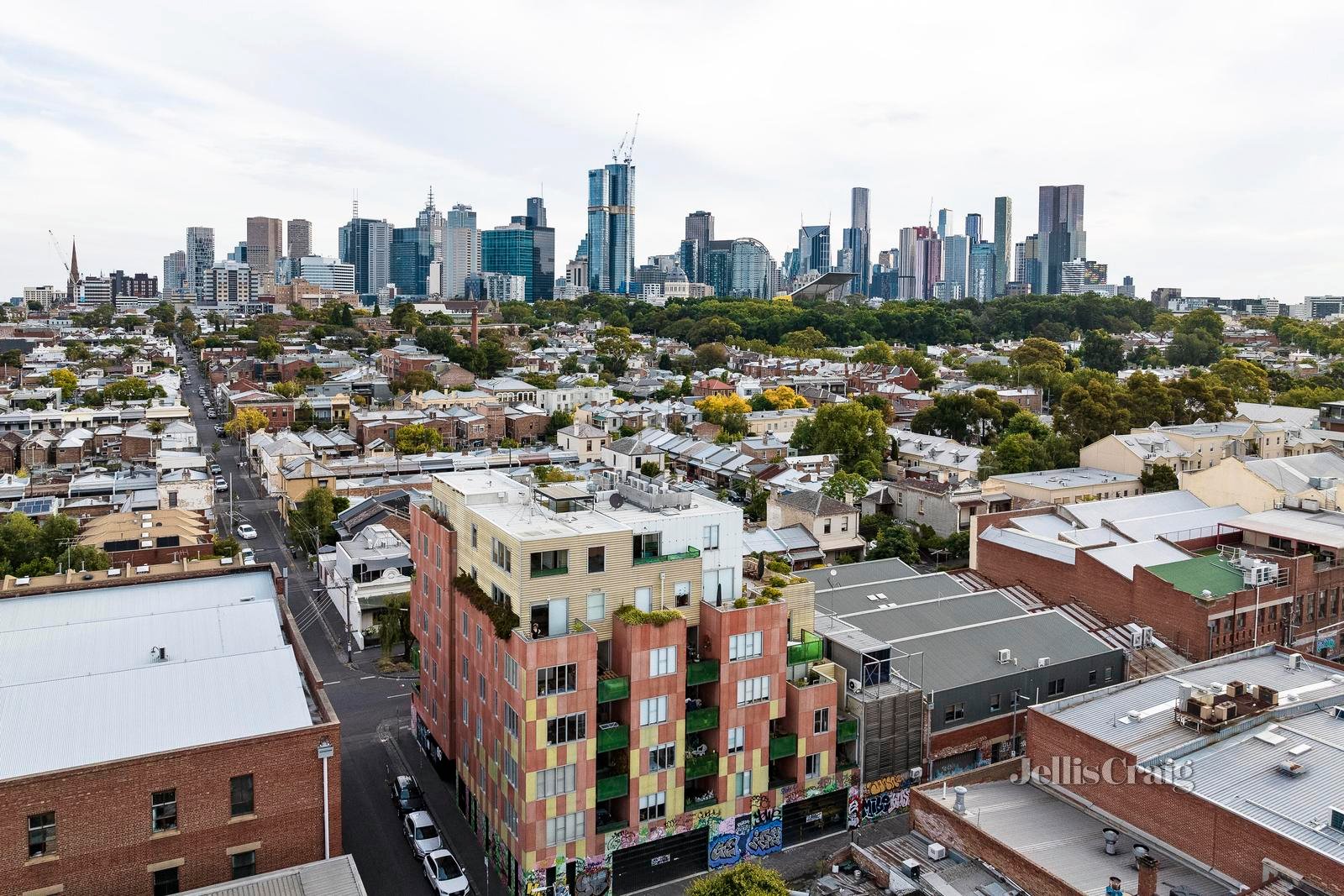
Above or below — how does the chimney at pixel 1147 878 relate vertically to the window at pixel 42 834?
below

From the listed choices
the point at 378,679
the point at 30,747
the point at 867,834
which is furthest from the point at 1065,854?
the point at 378,679

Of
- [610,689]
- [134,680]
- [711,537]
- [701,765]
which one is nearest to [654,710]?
[610,689]

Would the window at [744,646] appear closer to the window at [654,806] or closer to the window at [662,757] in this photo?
the window at [662,757]

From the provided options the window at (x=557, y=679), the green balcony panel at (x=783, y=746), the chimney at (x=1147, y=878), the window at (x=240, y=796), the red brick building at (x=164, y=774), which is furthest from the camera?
the green balcony panel at (x=783, y=746)

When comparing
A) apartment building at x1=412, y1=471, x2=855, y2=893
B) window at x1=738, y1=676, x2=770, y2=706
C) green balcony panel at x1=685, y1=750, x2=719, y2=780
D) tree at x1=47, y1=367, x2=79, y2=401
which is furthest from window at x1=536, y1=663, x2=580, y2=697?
tree at x1=47, y1=367, x2=79, y2=401

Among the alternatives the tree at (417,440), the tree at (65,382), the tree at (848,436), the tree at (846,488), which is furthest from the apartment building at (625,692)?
the tree at (65,382)

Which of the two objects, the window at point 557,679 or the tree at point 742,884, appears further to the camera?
the window at point 557,679

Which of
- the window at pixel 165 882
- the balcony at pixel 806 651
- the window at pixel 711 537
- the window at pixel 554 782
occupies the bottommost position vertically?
the window at pixel 165 882
